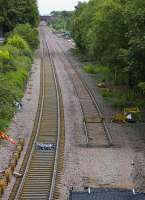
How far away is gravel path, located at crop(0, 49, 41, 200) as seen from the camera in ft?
77.8

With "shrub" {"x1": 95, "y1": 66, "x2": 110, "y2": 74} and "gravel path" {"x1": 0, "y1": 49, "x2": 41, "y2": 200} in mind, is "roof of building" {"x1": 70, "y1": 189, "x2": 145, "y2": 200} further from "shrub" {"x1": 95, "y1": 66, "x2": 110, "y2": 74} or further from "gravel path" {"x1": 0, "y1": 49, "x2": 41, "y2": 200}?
"shrub" {"x1": 95, "y1": 66, "x2": 110, "y2": 74}

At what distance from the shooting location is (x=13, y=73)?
155ft

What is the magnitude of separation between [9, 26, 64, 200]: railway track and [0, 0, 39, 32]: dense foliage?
2150 inches

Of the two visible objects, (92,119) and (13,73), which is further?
(13,73)

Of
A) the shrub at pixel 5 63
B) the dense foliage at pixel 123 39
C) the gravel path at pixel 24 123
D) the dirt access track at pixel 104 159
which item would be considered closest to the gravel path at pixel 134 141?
the dirt access track at pixel 104 159

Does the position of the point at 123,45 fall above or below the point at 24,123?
above

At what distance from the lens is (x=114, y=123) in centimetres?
3156

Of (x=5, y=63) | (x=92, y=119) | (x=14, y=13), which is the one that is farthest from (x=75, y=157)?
(x=14, y=13)

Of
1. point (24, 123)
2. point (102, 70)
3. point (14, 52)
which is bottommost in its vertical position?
point (24, 123)

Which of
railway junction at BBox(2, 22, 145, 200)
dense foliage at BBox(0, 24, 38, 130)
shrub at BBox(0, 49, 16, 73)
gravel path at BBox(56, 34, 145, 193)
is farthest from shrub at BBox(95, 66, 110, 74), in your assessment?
gravel path at BBox(56, 34, 145, 193)

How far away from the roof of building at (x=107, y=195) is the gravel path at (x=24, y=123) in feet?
8.89

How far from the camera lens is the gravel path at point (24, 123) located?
23703mm

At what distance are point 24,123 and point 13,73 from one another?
1629 cm

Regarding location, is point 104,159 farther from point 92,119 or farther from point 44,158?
point 92,119
